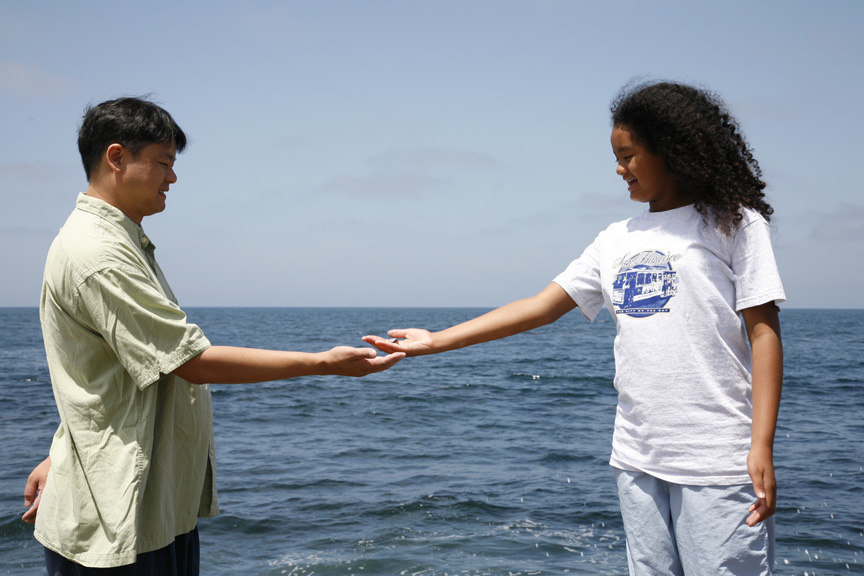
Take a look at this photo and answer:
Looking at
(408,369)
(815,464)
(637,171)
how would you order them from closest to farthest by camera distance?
Result: (637,171) < (815,464) < (408,369)

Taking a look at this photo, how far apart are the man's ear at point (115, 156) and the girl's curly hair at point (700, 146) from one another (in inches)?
69.5

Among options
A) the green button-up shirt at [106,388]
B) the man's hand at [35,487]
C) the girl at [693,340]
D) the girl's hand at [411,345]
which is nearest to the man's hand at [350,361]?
the girl's hand at [411,345]

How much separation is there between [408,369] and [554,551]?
21.1 m

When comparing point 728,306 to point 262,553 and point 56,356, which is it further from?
point 262,553

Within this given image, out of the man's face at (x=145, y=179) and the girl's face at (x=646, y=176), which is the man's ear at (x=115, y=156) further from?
the girl's face at (x=646, y=176)

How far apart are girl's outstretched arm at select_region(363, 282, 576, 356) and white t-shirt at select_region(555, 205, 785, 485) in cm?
40

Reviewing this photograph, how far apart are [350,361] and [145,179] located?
0.94 m

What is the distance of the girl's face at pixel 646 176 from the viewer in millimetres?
2473

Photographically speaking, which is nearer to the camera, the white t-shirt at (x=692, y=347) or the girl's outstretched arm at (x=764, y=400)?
the girl's outstretched arm at (x=764, y=400)

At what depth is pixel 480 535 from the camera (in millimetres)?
7086

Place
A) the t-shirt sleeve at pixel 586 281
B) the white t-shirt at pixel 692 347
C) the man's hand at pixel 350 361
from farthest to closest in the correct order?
the t-shirt sleeve at pixel 586 281
the man's hand at pixel 350 361
the white t-shirt at pixel 692 347

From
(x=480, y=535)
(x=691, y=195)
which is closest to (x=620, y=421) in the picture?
(x=691, y=195)

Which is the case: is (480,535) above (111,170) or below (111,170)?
below

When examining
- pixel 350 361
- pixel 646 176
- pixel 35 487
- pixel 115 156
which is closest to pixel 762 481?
pixel 646 176
